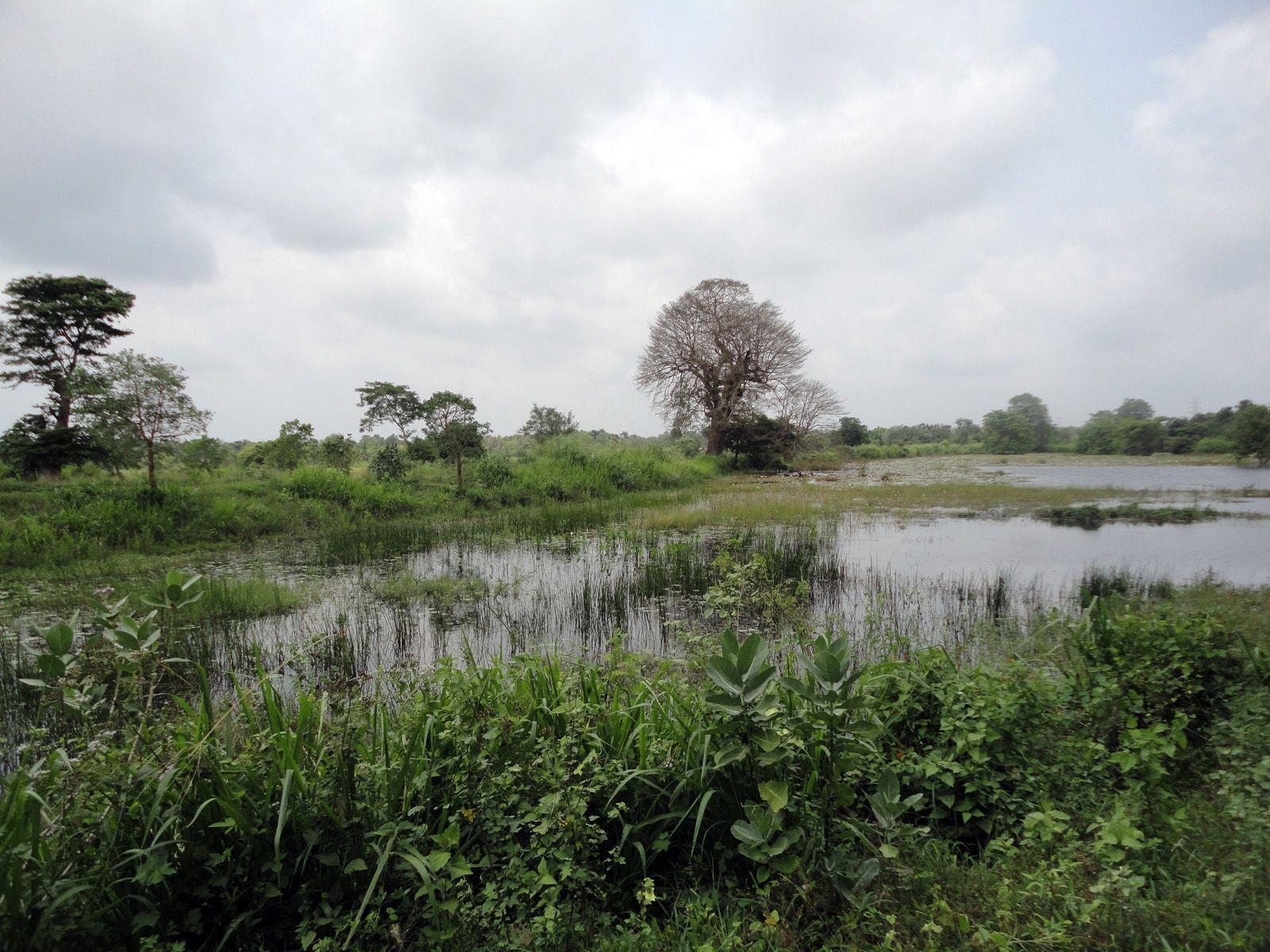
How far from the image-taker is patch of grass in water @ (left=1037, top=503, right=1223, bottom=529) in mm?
11328

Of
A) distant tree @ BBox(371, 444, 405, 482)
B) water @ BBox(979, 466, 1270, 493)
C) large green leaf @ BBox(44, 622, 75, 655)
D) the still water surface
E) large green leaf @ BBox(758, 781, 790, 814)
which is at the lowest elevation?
the still water surface

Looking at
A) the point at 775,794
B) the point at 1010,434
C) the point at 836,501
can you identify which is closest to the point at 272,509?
the point at 775,794

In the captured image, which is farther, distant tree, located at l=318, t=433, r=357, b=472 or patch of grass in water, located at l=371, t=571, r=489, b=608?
distant tree, located at l=318, t=433, r=357, b=472

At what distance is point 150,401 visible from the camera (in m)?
9.82

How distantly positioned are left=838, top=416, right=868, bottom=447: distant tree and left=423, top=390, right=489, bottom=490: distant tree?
109 ft

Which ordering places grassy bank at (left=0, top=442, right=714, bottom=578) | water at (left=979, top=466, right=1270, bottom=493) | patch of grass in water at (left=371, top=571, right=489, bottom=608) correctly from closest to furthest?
1. patch of grass in water at (left=371, top=571, right=489, bottom=608)
2. grassy bank at (left=0, top=442, right=714, bottom=578)
3. water at (left=979, top=466, right=1270, bottom=493)

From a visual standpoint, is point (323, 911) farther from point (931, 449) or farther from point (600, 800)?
point (931, 449)

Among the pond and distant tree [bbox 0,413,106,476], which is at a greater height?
distant tree [bbox 0,413,106,476]

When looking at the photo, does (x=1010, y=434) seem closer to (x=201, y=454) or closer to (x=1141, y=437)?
(x=1141, y=437)

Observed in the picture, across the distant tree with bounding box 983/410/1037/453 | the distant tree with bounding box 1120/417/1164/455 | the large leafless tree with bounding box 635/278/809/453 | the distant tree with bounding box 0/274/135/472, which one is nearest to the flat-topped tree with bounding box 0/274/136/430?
the distant tree with bounding box 0/274/135/472

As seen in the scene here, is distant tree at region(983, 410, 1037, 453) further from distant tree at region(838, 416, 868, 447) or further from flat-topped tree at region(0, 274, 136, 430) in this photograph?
flat-topped tree at region(0, 274, 136, 430)

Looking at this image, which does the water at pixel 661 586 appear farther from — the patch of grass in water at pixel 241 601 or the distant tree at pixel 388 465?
the distant tree at pixel 388 465

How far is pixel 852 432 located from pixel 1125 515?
3241 centimetres

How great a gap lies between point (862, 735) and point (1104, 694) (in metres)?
1.41
